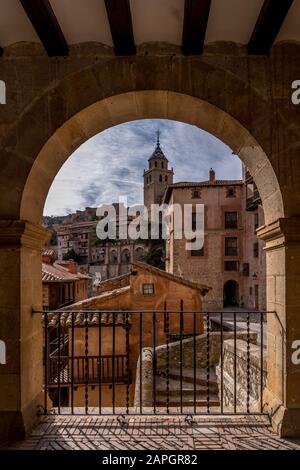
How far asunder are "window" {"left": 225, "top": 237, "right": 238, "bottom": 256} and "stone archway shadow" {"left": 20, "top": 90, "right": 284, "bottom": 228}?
850 inches

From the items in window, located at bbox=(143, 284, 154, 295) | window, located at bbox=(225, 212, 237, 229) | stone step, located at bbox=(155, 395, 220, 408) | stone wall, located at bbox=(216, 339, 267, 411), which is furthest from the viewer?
window, located at bbox=(225, 212, 237, 229)

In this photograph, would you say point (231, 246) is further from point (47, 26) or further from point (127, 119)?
point (47, 26)

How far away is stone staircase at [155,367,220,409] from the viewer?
5.92 metres

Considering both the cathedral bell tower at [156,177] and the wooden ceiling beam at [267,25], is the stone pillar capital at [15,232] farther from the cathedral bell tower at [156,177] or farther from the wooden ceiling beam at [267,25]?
the cathedral bell tower at [156,177]

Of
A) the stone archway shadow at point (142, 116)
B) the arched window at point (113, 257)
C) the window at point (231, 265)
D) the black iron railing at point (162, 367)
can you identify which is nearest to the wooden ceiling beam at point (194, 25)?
the stone archway shadow at point (142, 116)

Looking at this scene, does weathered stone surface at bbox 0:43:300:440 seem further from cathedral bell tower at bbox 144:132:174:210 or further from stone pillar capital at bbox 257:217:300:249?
cathedral bell tower at bbox 144:132:174:210

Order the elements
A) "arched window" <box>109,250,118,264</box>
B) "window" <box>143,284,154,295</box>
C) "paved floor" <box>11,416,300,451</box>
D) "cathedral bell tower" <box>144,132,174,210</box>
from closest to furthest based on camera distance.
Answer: "paved floor" <box>11,416,300,451</box>
"window" <box>143,284,154,295</box>
"arched window" <box>109,250,118,264</box>
"cathedral bell tower" <box>144,132,174,210</box>

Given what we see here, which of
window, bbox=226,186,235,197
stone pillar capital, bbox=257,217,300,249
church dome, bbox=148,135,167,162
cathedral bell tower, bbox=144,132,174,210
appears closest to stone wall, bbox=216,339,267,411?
stone pillar capital, bbox=257,217,300,249

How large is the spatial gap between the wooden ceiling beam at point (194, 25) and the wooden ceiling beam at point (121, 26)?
1.40ft

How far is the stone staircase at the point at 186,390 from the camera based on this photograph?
233 inches

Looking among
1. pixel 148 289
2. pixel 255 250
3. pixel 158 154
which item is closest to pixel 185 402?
pixel 148 289

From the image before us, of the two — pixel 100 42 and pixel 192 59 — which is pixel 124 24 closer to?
pixel 100 42

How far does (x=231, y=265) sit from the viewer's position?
942 inches

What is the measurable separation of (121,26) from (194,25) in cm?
56
